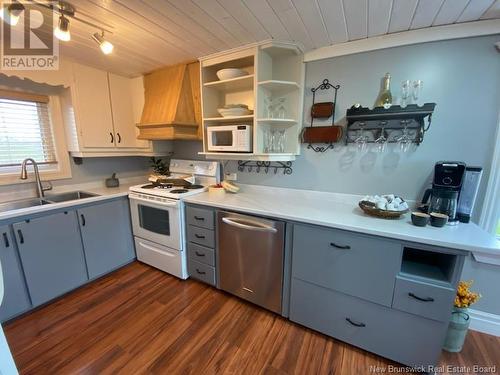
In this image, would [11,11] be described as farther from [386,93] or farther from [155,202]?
[386,93]

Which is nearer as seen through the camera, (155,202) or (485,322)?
(485,322)

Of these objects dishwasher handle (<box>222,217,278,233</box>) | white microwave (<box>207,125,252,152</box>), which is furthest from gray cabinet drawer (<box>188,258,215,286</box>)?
white microwave (<box>207,125,252,152</box>)

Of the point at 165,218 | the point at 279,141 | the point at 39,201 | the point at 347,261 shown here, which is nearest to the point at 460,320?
the point at 347,261

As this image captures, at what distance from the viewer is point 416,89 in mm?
1581

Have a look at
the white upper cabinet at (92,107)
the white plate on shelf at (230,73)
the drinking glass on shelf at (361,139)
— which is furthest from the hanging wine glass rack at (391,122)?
the white upper cabinet at (92,107)

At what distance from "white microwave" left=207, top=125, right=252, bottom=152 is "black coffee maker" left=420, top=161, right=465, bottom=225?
1.41 m

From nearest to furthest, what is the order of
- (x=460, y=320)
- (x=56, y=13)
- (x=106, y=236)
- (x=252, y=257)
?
(x=56, y=13), (x=460, y=320), (x=252, y=257), (x=106, y=236)

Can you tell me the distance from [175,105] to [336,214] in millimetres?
1854

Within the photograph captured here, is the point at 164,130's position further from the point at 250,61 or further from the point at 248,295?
the point at 248,295

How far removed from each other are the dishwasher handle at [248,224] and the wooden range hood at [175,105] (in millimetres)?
1038

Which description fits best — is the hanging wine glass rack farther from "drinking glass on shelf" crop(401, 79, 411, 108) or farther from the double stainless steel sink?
the double stainless steel sink

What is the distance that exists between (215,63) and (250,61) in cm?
33

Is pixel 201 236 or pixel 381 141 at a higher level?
pixel 381 141

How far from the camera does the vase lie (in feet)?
4.77
